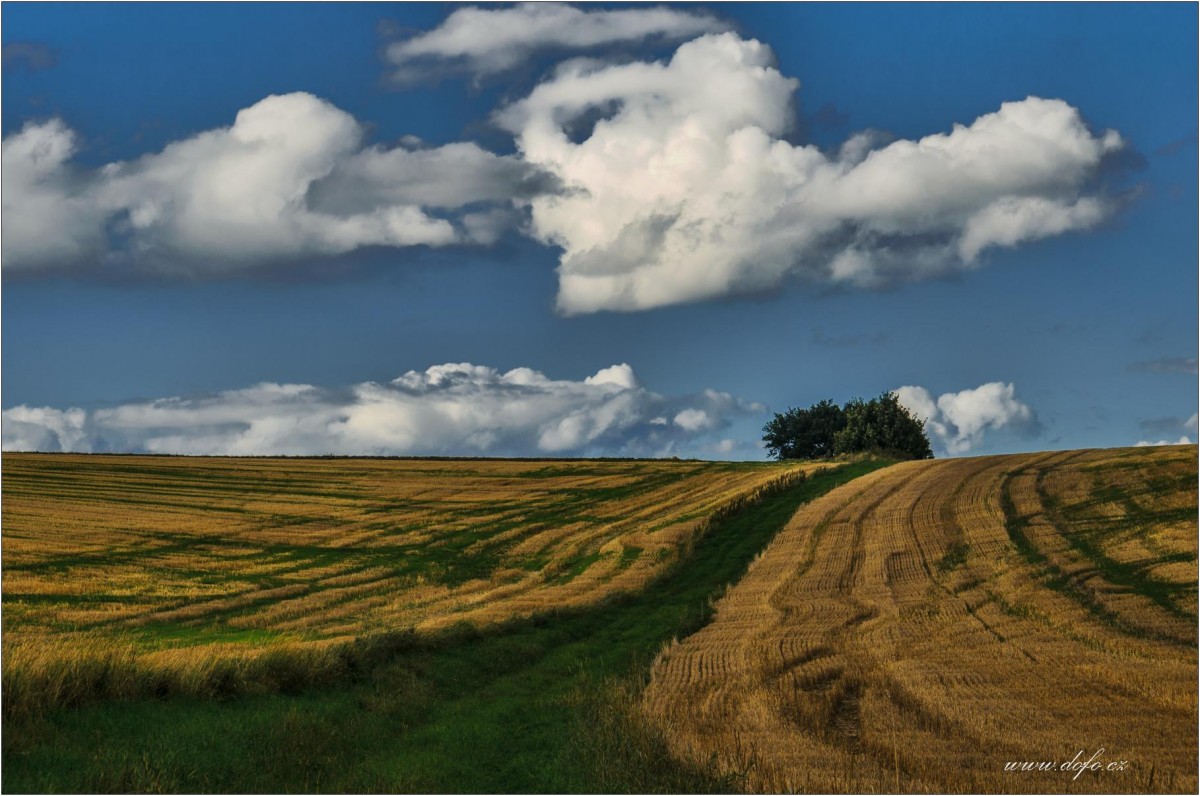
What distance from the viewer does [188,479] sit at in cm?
7350

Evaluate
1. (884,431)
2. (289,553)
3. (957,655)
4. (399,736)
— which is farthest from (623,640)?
(884,431)

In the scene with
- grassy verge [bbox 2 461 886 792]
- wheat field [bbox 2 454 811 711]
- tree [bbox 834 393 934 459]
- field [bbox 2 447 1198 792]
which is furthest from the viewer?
tree [bbox 834 393 934 459]

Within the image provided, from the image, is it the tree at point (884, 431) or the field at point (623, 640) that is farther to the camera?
the tree at point (884, 431)

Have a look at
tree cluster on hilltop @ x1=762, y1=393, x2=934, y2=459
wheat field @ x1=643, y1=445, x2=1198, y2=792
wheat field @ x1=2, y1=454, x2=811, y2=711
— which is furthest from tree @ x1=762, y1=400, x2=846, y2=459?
wheat field @ x1=643, y1=445, x2=1198, y2=792

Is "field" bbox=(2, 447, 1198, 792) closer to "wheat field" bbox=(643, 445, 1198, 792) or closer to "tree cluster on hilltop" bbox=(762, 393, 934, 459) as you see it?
"wheat field" bbox=(643, 445, 1198, 792)

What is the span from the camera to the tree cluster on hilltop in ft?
365

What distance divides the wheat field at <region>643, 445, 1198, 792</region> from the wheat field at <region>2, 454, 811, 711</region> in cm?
651

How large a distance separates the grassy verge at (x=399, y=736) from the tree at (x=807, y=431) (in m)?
101

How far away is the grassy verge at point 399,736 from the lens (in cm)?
1418

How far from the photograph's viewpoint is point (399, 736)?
17688mm

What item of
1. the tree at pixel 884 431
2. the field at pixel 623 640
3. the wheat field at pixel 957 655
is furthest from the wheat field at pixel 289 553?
the tree at pixel 884 431

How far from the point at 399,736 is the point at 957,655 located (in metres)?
12.3

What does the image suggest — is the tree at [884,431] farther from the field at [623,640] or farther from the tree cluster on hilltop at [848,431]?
the field at [623,640]

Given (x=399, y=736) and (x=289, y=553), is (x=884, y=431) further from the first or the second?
(x=399, y=736)
